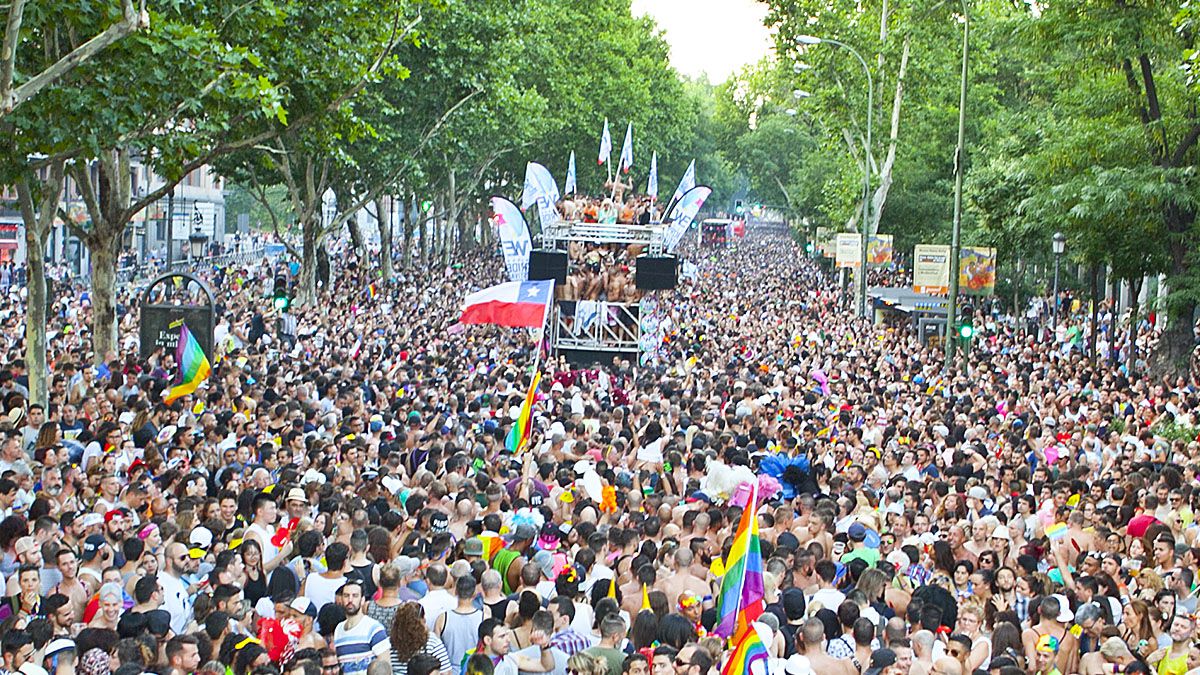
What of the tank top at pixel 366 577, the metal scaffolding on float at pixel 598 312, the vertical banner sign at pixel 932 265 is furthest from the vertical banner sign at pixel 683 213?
the tank top at pixel 366 577

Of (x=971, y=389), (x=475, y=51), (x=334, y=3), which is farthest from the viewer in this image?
(x=475, y=51)

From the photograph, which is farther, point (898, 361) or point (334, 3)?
point (898, 361)

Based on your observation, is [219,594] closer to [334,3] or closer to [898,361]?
[334,3]

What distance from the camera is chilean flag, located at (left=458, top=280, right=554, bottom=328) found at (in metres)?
27.1

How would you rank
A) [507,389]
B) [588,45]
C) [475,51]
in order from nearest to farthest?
[507,389], [475,51], [588,45]

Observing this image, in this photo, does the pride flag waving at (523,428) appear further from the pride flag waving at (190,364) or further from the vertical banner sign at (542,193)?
the vertical banner sign at (542,193)

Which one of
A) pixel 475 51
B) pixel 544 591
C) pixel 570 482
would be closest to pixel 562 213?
pixel 475 51

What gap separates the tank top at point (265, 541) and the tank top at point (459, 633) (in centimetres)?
204

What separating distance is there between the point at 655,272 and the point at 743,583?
21.8 m

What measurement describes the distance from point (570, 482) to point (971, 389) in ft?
45.3

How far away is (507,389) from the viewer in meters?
22.4

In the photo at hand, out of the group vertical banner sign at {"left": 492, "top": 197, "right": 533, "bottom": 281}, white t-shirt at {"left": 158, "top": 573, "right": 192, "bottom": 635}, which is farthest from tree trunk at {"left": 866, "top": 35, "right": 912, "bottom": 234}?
white t-shirt at {"left": 158, "top": 573, "right": 192, "bottom": 635}

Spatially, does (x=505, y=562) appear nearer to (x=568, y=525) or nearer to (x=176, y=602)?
(x=568, y=525)

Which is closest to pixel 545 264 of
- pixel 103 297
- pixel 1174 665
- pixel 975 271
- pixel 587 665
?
pixel 103 297
